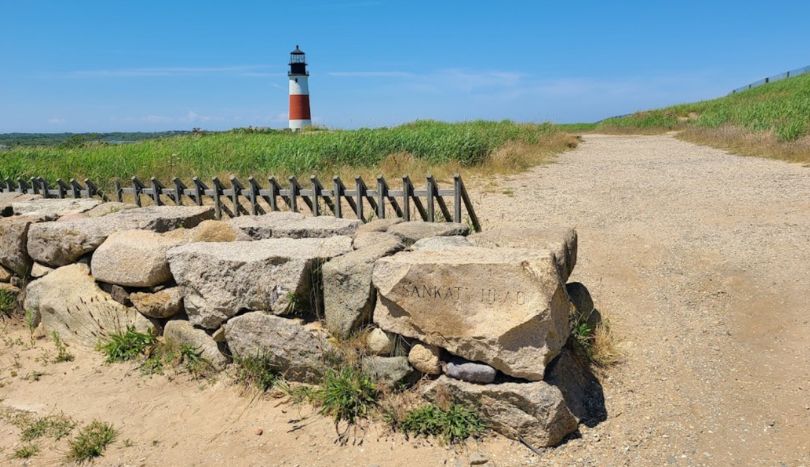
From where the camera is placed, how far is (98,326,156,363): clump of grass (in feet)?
17.8

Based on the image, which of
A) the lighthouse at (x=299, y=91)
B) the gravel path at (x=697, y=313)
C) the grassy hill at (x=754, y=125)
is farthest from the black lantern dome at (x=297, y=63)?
the gravel path at (x=697, y=313)

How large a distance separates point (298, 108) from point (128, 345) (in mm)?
34069

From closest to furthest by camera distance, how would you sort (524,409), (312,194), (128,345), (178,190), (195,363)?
(524,409)
(195,363)
(128,345)
(312,194)
(178,190)

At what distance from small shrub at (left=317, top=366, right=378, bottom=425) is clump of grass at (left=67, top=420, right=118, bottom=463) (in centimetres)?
158

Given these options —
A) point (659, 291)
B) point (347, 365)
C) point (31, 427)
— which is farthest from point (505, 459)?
point (31, 427)

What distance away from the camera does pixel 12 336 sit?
6320mm

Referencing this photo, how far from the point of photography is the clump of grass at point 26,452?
13.8 ft

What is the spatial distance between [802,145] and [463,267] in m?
15.8

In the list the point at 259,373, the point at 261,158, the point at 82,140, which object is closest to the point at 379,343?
the point at 259,373

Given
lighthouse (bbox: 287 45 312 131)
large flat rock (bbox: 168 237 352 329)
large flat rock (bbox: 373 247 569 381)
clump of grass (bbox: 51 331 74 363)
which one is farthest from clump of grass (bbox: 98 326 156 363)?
lighthouse (bbox: 287 45 312 131)

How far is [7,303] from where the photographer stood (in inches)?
267

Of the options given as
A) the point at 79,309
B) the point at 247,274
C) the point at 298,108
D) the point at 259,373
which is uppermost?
the point at 298,108

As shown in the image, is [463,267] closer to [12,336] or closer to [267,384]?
[267,384]

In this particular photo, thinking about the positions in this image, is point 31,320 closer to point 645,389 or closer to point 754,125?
point 645,389
